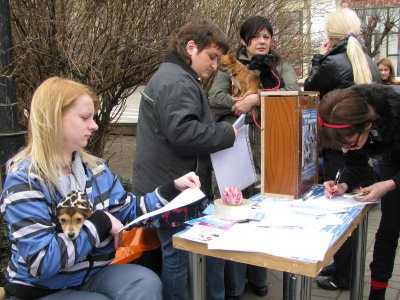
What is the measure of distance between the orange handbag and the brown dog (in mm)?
1094

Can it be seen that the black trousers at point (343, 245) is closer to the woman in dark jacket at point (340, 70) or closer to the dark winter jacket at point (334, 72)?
the woman in dark jacket at point (340, 70)

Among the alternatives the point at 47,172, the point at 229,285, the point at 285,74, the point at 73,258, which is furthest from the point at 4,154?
the point at 285,74

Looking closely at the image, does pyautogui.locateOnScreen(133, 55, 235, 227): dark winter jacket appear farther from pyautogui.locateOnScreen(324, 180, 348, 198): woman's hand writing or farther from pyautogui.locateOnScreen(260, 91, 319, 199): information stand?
pyautogui.locateOnScreen(324, 180, 348, 198): woman's hand writing

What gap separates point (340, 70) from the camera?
2.97 m

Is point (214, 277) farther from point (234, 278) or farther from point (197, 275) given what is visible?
point (197, 275)

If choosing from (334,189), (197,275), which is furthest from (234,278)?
(197,275)

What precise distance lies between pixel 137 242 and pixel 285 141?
0.96m

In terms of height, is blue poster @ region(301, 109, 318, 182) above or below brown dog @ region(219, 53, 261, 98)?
below

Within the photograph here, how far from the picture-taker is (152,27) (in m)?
3.92

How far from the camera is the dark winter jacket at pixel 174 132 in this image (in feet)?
7.30

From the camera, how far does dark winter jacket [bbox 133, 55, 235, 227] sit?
2225 mm

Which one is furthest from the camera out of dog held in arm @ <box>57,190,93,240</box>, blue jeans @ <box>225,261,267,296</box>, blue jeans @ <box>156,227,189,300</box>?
blue jeans @ <box>225,261,267,296</box>

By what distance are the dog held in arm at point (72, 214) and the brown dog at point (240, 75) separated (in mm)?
1563

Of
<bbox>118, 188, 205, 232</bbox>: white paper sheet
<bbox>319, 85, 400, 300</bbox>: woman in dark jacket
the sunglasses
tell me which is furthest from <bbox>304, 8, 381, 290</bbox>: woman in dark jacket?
<bbox>118, 188, 205, 232</bbox>: white paper sheet
